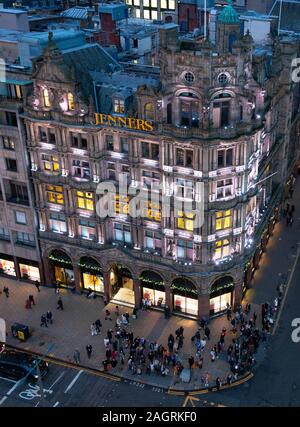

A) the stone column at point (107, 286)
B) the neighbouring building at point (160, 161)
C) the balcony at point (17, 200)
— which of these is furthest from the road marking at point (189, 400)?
the balcony at point (17, 200)

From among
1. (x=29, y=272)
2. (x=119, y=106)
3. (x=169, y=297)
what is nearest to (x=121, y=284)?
(x=169, y=297)

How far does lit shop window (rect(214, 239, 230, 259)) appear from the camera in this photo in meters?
69.4

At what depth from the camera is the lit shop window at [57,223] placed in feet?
249

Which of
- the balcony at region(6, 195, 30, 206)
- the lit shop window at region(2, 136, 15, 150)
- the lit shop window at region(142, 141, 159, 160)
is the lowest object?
the balcony at region(6, 195, 30, 206)

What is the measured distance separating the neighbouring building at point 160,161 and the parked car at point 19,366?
15.5 m

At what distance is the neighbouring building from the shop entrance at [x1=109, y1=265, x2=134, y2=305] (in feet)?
0.53

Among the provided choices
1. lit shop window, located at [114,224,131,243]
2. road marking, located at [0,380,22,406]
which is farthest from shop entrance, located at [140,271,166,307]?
road marking, located at [0,380,22,406]

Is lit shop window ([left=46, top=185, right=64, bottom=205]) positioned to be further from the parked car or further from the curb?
the parked car

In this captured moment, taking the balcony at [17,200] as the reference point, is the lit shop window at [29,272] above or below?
below

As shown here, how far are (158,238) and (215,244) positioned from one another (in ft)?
24.1

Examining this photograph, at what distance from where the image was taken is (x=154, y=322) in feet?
241

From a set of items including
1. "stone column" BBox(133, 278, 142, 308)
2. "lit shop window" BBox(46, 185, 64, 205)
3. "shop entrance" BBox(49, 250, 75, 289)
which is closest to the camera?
"lit shop window" BBox(46, 185, 64, 205)

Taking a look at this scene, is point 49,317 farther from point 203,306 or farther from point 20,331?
point 203,306

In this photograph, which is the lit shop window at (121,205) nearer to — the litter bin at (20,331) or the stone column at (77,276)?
the stone column at (77,276)
